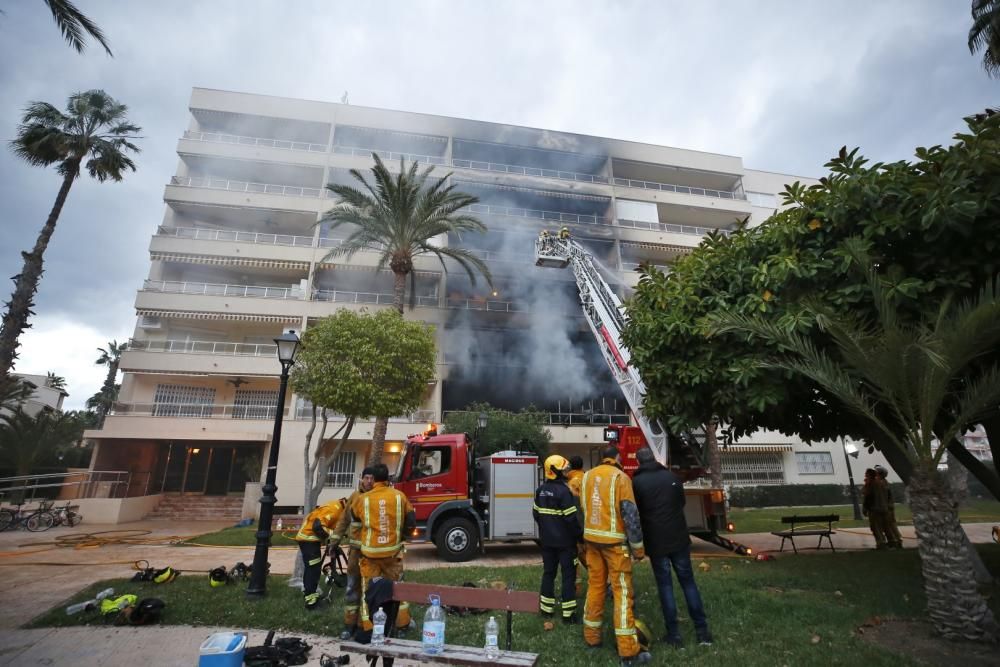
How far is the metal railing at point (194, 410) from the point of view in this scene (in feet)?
62.1

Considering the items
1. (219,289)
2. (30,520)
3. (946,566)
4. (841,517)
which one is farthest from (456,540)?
(219,289)

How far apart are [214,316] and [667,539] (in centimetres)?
2199

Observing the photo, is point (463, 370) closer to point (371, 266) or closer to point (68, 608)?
point (371, 266)

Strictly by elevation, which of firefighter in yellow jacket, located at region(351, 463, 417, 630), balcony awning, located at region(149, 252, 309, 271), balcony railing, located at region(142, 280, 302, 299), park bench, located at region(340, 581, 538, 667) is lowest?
park bench, located at region(340, 581, 538, 667)

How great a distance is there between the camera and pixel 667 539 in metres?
4.62

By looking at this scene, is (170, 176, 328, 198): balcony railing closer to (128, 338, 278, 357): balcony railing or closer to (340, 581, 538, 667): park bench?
(128, 338, 278, 357): balcony railing

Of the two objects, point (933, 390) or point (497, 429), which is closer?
point (933, 390)

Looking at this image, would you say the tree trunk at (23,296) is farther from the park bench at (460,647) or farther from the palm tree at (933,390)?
the palm tree at (933,390)

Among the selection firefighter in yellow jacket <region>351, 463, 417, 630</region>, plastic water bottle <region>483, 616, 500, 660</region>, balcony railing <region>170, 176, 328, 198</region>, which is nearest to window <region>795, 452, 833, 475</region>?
firefighter in yellow jacket <region>351, 463, 417, 630</region>

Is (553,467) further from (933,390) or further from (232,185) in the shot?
(232,185)

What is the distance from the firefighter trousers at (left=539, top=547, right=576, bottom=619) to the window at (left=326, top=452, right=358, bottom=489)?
54.3ft

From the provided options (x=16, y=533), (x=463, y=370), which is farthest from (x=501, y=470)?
(x=16, y=533)

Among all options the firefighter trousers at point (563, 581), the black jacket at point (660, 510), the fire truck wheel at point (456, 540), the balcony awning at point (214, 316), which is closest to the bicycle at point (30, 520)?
the balcony awning at point (214, 316)

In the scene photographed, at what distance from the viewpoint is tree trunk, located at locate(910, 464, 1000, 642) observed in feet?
14.3
